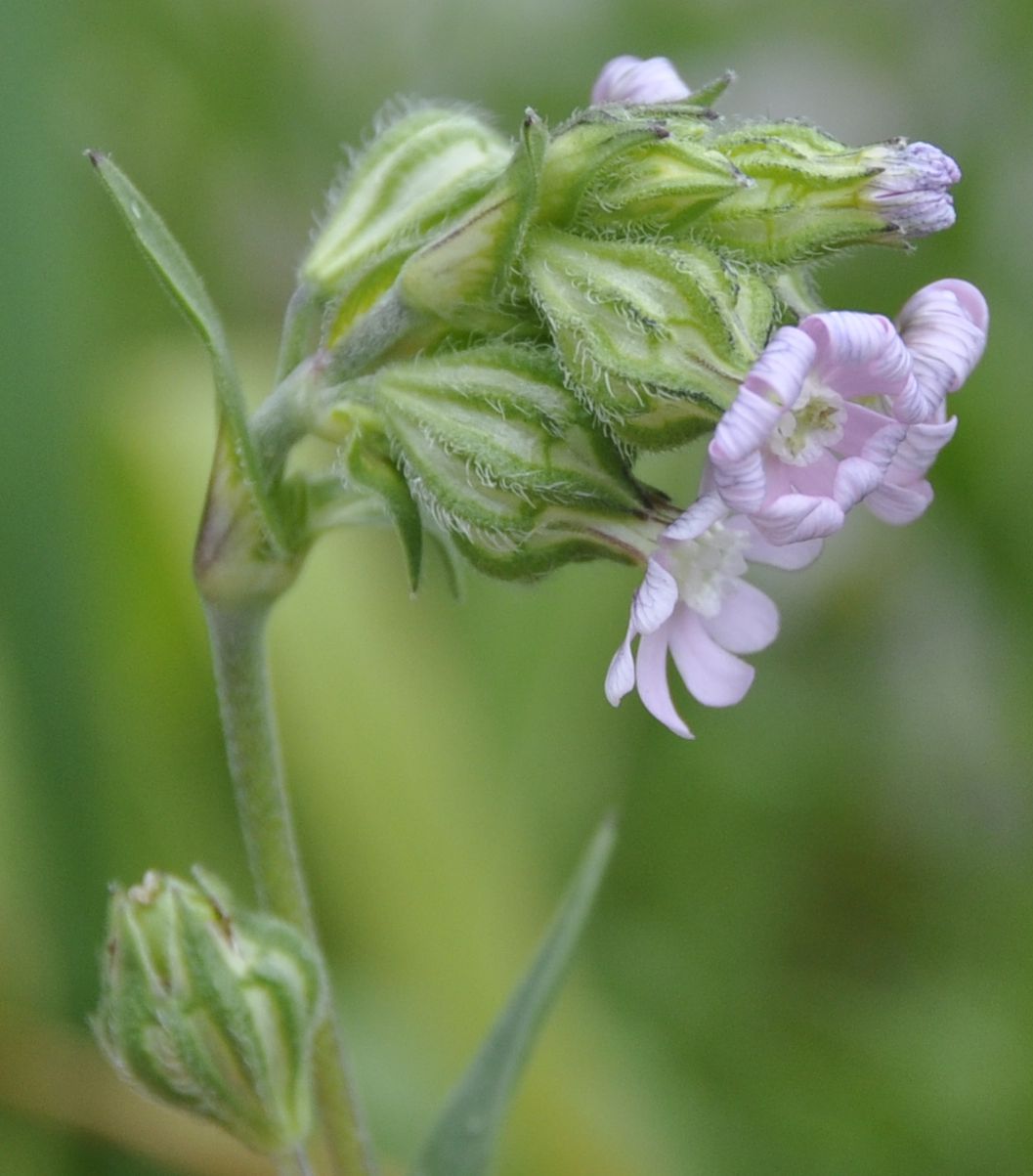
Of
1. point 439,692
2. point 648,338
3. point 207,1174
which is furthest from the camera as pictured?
point 439,692

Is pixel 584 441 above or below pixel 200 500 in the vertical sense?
above

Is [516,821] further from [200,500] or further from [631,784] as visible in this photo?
[200,500]

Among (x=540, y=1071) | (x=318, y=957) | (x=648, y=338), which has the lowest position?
(x=540, y=1071)

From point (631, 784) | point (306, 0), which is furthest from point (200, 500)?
point (306, 0)

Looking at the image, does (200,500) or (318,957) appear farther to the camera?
(200,500)

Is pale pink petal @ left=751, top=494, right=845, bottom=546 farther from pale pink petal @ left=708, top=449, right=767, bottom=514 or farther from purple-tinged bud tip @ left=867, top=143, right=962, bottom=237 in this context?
purple-tinged bud tip @ left=867, top=143, right=962, bottom=237

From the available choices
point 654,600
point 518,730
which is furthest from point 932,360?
point 518,730

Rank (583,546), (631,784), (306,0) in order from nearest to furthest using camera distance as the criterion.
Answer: (583,546), (631,784), (306,0)
